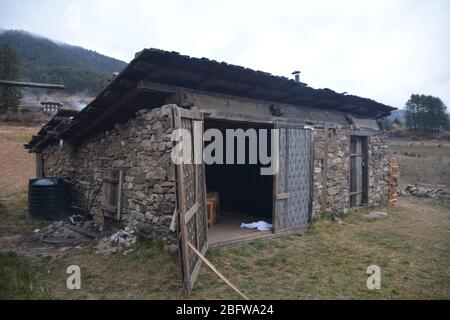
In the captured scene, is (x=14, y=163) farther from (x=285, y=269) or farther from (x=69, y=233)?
(x=285, y=269)

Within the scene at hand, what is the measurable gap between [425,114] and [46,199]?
129ft

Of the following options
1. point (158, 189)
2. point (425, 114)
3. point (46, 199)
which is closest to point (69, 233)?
point (46, 199)

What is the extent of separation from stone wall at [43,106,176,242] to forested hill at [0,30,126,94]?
105 ft

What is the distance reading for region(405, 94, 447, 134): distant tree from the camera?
36.1 meters

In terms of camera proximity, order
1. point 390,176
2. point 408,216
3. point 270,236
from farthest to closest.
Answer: point 390,176, point 408,216, point 270,236

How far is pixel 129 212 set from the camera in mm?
6461

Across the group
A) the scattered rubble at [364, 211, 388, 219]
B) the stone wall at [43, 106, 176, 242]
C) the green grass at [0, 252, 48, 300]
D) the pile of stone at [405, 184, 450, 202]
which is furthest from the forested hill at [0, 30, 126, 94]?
the green grass at [0, 252, 48, 300]

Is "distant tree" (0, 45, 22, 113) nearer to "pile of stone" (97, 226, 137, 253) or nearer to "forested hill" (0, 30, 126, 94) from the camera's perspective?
"forested hill" (0, 30, 126, 94)

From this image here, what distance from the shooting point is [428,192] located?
13.2 meters

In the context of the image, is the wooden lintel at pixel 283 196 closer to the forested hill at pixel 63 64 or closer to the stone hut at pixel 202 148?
the stone hut at pixel 202 148

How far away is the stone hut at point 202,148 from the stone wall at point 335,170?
3 cm

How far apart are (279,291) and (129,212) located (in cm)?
→ 340
